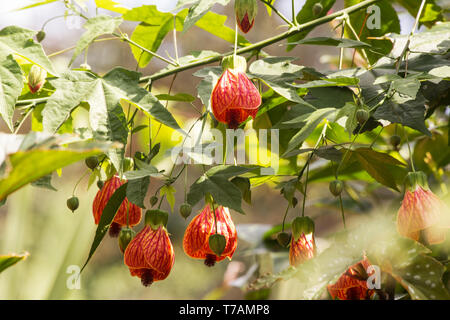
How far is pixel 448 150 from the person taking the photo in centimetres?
86

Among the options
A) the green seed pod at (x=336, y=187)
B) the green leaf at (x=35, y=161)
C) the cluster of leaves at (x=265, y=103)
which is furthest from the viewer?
the green seed pod at (x=336, y=187)

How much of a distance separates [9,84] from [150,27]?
0.75 ft

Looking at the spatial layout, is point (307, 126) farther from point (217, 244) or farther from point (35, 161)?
point (35, 161)

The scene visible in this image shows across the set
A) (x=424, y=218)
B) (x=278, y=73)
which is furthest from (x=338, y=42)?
(x=424, y=218)

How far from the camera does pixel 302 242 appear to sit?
55 centimetres

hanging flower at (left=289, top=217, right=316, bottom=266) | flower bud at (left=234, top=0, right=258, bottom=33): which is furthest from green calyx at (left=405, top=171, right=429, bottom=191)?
flower bud at (left=234, top=0, right=258, bottom=33)

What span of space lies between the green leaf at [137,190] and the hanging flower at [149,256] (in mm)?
75

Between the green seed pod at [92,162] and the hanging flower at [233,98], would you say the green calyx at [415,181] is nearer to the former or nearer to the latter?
the hanging flower at [233,98]

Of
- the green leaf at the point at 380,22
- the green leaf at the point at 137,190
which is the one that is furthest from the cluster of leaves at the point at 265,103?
the green leaf at the point at 380,22

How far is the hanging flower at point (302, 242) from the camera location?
0.54m

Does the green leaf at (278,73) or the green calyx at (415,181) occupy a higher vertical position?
the green leaf at (278,73)

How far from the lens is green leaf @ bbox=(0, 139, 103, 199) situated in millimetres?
256

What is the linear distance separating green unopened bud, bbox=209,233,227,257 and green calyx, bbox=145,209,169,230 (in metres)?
0.08
